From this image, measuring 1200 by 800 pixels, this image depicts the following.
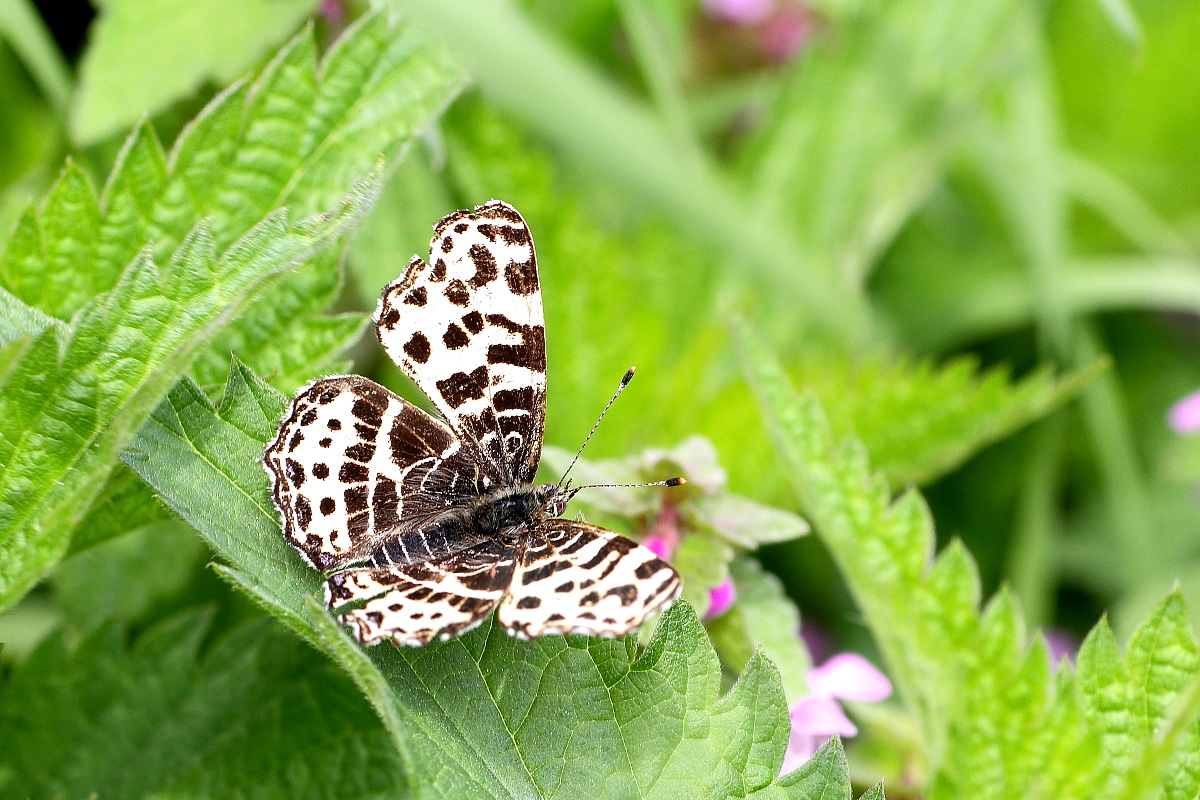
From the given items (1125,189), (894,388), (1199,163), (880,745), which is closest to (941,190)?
(1125,189)

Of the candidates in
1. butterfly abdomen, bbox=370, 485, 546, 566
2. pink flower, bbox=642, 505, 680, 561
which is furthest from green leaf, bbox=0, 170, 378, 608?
pink flower, bbox=642, 505, 680, 561

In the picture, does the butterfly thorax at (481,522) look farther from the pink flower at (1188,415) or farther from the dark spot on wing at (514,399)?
the pink flower at (1188,415)

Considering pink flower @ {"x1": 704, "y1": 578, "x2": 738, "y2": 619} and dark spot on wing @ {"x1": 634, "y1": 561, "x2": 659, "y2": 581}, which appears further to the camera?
pink flower @ {"x1": 704, "y1": 578, "x2": 738, "y2": 619}

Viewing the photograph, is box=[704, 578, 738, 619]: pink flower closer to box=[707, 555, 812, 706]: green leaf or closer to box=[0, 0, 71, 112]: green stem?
box=[707, 555, 812, 706]: green leaf

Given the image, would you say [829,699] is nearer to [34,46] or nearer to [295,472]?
[295,472]

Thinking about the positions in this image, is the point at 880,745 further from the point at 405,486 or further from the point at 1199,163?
the point at 1199,163

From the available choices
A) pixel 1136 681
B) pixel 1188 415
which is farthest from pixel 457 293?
pixel 1188 415

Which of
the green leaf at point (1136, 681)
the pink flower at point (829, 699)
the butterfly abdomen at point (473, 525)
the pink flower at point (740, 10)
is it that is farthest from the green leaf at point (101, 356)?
the pink flower at point (740, 10)

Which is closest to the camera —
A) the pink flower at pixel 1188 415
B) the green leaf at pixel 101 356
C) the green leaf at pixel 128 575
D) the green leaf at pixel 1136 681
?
the green leaf at pixel 101 356
